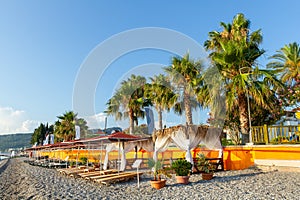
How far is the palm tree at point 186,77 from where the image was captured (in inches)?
720

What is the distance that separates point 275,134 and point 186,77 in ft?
29.3

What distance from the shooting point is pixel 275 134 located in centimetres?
1127

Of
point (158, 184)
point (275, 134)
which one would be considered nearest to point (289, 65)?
point (275, 134)

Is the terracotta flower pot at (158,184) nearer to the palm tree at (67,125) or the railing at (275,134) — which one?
the railing at (275,134)

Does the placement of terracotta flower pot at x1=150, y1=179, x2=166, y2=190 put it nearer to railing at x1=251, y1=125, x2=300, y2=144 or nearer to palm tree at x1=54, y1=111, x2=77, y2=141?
railing at x1=251, y1=125, x2=300, y2=144

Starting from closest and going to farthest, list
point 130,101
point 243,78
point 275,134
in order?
point 275,134 < point 243,78 < point 130,101

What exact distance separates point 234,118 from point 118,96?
15.1 meters

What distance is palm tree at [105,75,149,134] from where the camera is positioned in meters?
25.5

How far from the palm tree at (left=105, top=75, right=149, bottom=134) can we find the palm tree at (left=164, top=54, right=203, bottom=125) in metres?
7.11

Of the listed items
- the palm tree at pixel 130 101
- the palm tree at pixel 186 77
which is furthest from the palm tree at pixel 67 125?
the palm tree at pixel 186 77

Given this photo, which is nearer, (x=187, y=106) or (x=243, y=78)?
(x=243, y=78)

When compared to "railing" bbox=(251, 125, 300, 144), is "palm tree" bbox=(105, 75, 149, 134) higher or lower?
higher

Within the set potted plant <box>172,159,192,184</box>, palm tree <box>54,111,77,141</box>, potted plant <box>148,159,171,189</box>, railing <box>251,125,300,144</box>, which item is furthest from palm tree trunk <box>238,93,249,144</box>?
palm tree <box>54,111,77,141</box>

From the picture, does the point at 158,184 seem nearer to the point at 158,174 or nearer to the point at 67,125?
the point at 158,174
